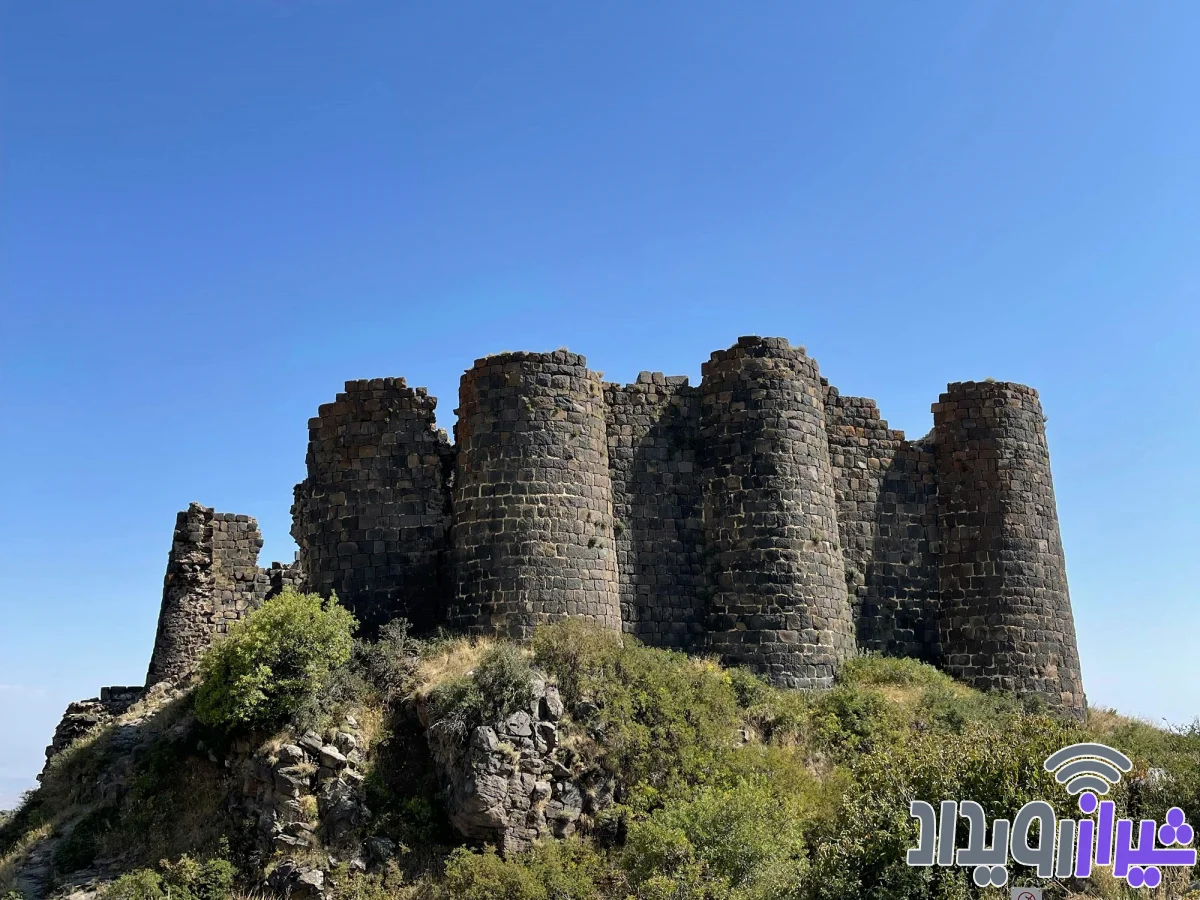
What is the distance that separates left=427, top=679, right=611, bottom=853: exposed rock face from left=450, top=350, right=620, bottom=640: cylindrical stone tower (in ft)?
7.98

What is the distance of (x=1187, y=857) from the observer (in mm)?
15195

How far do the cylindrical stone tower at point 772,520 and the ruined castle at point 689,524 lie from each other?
0.14ft

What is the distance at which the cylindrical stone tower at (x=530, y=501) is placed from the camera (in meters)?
22.7

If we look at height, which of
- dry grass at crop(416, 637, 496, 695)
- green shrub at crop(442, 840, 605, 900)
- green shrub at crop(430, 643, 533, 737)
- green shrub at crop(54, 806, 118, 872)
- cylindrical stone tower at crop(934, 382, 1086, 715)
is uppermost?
cylindrical stone tower at crop(934, 382, 1086, 715)

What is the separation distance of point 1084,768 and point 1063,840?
5.18ft

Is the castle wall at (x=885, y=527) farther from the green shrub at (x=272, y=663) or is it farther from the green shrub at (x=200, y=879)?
the green shrub at (x=200, y=879)

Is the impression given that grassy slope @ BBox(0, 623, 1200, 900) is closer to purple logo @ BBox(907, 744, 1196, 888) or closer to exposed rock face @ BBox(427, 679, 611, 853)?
purple logo @ BBox(907, 744, 1196, 888)

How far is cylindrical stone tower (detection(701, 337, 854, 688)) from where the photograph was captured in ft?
79.9

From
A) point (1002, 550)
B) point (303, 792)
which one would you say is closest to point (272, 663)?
point (303, 792)

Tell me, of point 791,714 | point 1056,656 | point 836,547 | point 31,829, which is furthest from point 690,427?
point 31,829

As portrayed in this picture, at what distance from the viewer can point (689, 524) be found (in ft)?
83.1

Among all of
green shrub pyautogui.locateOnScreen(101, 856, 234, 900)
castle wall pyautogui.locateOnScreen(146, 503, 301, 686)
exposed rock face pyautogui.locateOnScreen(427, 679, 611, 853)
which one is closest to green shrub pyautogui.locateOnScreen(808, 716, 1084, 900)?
exposed rock face pyautogui.locateOnScreen(427, 679, 611, 853)

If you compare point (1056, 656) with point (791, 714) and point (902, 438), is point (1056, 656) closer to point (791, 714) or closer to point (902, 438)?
point (902, 438)

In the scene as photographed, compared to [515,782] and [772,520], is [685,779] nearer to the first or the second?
[515,782]
